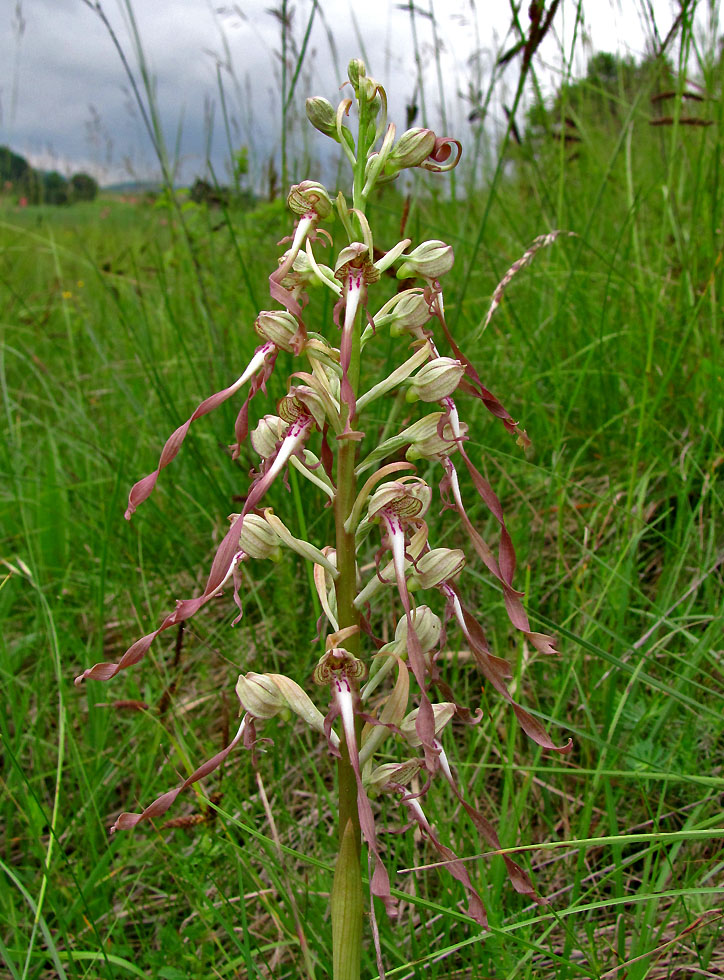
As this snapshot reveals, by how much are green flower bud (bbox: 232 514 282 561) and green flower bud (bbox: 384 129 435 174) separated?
1.69 feet

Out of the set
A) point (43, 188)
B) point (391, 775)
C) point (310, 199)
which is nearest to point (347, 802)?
point (391, 775)

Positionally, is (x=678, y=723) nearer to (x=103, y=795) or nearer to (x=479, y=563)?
(x=479, y=563)

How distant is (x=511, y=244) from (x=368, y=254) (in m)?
2.41

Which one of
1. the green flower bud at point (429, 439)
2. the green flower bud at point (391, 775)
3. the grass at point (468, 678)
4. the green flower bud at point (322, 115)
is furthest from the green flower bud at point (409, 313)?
the green flower bud at point (391, 775)

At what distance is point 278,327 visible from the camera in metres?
1.02

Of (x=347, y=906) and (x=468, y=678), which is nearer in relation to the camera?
(x=347, y=906)

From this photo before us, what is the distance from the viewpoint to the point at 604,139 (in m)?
4.55

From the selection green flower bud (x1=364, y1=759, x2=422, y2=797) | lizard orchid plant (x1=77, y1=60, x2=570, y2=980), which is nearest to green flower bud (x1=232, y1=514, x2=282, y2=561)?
lizard orchid plant (x1=77, y1=60, x2=570, y2=980)

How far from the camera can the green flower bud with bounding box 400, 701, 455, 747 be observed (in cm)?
97

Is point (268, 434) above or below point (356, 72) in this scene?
below

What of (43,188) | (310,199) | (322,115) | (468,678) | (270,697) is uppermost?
(43,188)

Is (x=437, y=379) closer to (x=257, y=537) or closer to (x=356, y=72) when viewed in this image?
(x=257, y=537)

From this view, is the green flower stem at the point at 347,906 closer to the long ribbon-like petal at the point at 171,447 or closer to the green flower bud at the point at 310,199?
the long ribbon-like petal at the point at 171,447

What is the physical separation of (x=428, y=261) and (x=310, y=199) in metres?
0.18
